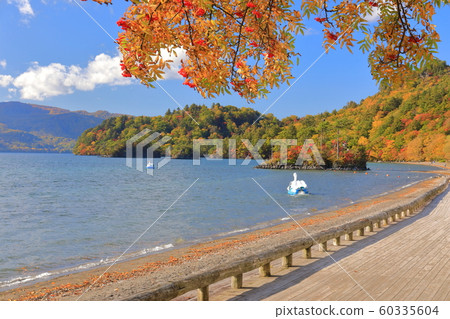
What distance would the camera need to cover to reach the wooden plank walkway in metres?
5.00

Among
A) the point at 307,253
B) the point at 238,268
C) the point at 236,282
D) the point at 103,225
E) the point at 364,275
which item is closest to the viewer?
the point at 238,268

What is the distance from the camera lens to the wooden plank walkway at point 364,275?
5.00m

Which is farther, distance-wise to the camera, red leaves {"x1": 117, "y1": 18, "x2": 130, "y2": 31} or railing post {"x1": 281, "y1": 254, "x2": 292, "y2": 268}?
railing post {"x1": 281, "y1": 254, "x2": 292, "y2": 268}

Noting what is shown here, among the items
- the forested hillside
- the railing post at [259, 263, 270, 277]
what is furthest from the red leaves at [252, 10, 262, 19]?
the forested hillside

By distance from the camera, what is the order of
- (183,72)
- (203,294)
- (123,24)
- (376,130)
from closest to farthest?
(123,24)
(183,72)
(203,294)
(376,130)

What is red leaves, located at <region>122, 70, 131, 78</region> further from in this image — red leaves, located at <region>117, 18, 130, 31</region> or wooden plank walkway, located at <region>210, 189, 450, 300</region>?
wooden plank walkway, located at <region>210, 189, 450, 300</region>

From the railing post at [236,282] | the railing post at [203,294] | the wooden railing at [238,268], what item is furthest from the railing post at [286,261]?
the railing post at [203,294]

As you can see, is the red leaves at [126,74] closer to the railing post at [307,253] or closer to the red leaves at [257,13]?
the red leaves at [257,13]

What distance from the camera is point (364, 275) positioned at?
5887 millimetres

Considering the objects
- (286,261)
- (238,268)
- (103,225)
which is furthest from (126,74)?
(103,225)

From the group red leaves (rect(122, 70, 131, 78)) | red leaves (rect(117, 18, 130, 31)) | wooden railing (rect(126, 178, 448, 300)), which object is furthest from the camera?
wooden railing (rect(126, 178, 448, 300))

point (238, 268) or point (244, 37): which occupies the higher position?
point (244, 37)

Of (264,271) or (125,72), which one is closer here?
(125,72)

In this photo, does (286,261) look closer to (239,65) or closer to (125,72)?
(239,65)
